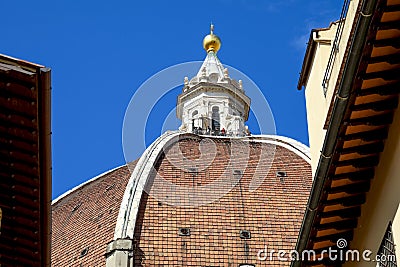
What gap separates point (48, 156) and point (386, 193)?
8.87 feet

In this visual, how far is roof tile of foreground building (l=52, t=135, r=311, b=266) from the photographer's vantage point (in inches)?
1016

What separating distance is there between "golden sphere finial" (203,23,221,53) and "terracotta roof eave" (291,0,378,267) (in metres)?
25.8

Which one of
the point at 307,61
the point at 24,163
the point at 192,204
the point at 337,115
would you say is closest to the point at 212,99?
the point at 192,204

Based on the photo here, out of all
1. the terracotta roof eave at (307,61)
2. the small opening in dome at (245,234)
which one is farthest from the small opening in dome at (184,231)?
the terracotta roof eave at (307,61)

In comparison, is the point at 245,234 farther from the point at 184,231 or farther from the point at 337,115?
the point at 337,115

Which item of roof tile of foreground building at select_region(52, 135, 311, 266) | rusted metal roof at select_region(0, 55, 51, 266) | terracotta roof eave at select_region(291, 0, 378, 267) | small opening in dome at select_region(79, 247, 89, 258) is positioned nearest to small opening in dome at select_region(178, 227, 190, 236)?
roof tile of foreground building at select_region(52, 135, 311, 266)

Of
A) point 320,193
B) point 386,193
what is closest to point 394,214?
point 386,193

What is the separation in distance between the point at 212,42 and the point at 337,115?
27.2 m

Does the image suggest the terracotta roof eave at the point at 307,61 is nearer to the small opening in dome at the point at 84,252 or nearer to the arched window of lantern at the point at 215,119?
the small opening in dome at the point at 84,252

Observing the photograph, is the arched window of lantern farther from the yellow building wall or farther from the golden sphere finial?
the yellow building wall

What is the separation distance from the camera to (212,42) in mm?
34438

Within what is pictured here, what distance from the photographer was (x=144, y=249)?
25.6 m

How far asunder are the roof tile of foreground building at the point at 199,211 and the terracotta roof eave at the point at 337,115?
54.8 ft

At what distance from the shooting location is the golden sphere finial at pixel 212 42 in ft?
113
